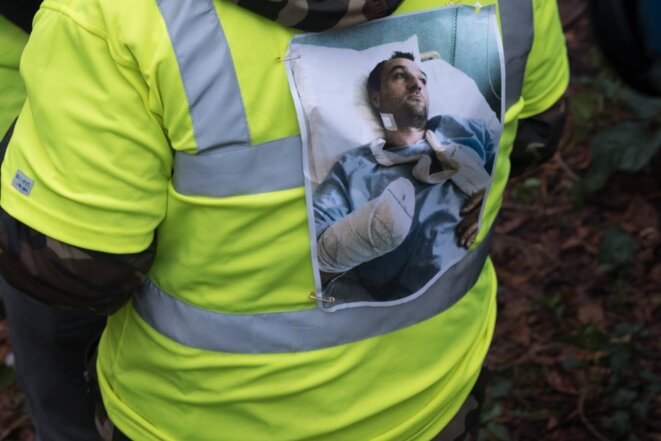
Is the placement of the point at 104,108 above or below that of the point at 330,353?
above

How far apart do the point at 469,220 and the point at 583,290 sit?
228 cm

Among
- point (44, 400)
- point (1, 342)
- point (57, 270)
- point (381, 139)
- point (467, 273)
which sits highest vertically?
point (381, 139)

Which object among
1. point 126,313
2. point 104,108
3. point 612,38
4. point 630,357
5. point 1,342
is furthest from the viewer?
point 1,342

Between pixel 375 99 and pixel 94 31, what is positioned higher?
pixel 94 31

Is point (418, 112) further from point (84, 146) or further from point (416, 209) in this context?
point (84, 146)

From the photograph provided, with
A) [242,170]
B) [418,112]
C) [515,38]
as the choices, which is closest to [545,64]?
[515,38]

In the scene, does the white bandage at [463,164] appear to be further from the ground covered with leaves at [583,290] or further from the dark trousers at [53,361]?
the ground covered with leaves at [583,290]

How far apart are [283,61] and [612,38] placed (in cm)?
51

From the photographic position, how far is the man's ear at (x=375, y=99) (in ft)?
5.53

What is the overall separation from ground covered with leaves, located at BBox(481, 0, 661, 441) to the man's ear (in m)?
2.09

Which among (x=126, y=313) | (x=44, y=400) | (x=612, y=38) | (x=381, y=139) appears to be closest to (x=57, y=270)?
(x=126, y=313)

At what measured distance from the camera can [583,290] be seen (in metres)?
4.10

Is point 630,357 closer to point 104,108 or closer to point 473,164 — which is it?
point 473,164

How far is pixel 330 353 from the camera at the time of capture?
1883mm
